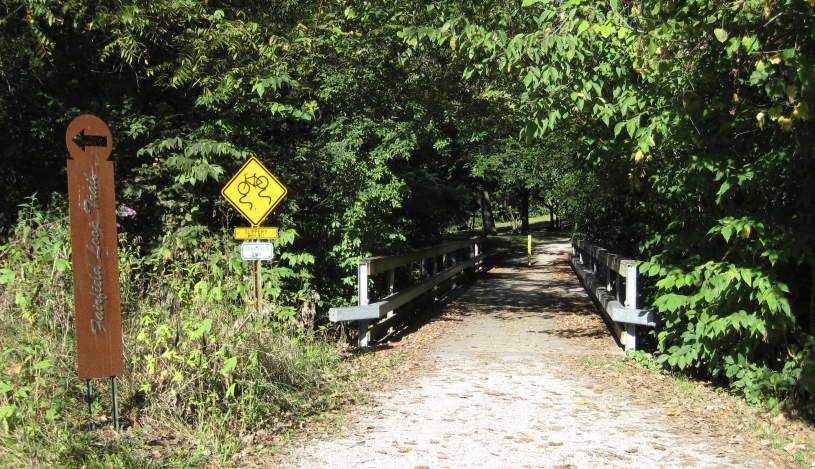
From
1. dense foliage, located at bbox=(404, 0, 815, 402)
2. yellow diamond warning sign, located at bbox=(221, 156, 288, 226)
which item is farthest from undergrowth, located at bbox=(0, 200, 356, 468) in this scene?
dense foliage, located at bbox=(404, 0, 815, 402)

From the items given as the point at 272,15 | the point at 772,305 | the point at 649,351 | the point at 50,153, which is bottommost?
the point at 649,351

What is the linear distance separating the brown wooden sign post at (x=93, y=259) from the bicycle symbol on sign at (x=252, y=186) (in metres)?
3.00

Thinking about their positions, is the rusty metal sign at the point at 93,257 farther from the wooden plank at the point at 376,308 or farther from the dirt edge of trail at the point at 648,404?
the wooden plank at the point at 376,308

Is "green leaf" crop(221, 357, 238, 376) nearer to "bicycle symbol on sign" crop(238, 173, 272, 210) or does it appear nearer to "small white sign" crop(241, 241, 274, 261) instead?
"small white sign" crop(241, 241, 274, 261)

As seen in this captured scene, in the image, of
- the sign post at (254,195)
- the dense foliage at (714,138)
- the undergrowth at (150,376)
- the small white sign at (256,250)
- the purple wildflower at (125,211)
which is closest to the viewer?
the undergrowth at (150,376)

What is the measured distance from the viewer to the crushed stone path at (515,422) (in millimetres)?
5180

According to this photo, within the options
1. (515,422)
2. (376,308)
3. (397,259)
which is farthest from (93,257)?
(397,259)

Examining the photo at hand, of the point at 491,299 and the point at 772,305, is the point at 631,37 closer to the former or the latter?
the point at 772,305

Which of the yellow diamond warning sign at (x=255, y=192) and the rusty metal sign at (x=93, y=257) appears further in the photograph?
the yellow diamond warning sign at (x=255, y=192)

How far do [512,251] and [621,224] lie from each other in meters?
22.9

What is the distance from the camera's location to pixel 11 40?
9.05m

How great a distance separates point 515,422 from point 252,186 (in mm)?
4132

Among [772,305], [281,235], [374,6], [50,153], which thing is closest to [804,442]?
[772,305]

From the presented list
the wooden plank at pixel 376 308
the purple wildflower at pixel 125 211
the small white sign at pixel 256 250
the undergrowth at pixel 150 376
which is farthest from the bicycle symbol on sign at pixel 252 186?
the purple wildflower at pixel 125 211
